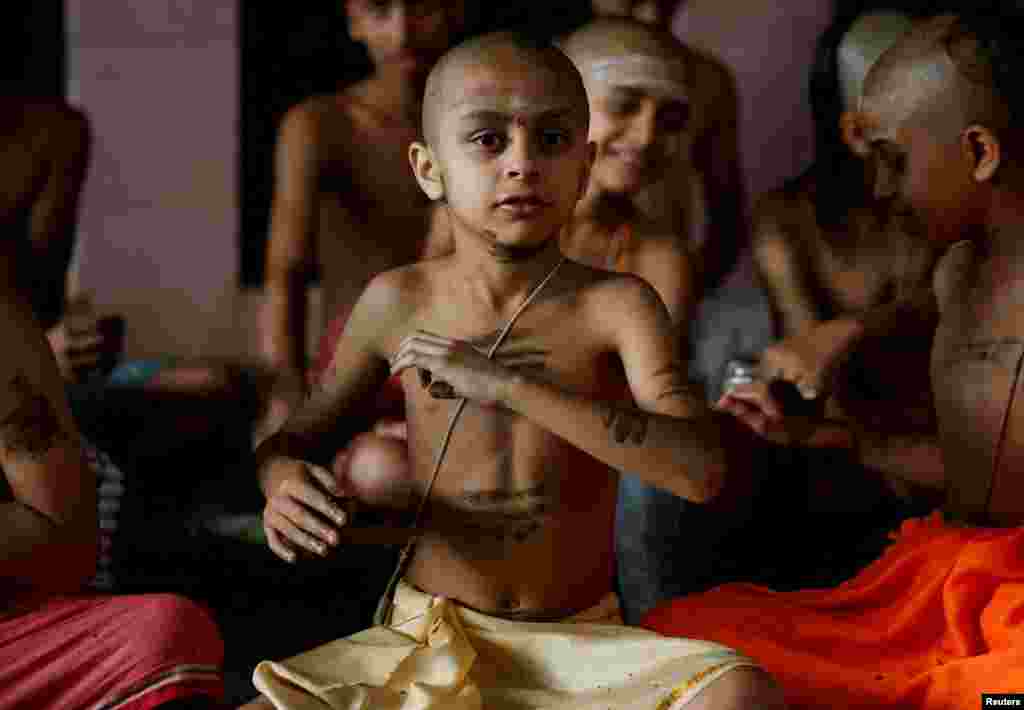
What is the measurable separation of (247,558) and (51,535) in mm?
1191

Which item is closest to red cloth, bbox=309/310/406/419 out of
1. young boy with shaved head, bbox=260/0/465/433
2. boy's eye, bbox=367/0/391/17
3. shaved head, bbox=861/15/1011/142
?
young boy with shaved head, bbox=260/0/465/433

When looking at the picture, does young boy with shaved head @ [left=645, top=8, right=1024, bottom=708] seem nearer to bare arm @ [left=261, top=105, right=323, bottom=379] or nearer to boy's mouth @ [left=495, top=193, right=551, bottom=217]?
boy's mouth @ [left=495, top=193, right=551, bottom=217]

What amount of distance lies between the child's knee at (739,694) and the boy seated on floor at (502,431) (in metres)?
0.08

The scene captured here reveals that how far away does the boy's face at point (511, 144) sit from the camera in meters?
2.42

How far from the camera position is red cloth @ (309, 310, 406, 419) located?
11.4 feet

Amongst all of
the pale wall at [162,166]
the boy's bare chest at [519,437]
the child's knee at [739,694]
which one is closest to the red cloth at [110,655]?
the boy's bare chest at [519,437]

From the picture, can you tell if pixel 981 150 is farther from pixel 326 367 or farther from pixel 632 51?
pixel 326 367

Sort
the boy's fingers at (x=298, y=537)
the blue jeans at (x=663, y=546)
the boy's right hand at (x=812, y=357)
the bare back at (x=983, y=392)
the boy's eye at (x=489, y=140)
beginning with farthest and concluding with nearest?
the blue jeans at (x=663, y=546)
the boy's right hand at (x=812, y=357)
the bare back at (x=983, y=392)
the boy's eye at (x=489, y=140)
the boy's fingers at (x=298, y=537)

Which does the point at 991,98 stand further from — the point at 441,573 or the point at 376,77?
the point at 376,77

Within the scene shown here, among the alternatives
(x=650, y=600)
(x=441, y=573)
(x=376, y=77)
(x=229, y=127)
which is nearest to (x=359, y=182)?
(x=376, y=77)

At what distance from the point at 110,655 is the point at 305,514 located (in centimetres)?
40

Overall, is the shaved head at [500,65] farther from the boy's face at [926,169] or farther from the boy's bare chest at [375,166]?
the boy's bare chest at [375,166]

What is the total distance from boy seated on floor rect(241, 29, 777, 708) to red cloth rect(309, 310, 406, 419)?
70 cm

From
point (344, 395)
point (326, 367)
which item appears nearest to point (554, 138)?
point (344, 395)
